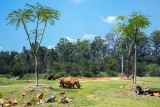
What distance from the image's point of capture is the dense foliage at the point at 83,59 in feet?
156

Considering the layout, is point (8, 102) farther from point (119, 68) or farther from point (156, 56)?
point (156, 56)

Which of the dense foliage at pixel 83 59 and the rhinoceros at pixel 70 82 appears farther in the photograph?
the dense foliage at pixel 83 59

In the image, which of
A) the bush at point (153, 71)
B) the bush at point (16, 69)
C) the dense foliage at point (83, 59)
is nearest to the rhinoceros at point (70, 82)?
the dense foliage at point (83, 59)

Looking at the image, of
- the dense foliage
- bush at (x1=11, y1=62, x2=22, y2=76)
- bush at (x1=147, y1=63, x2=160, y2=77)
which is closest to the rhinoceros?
the dense foliage

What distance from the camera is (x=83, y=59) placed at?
160 ft

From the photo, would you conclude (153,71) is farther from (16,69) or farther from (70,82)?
(16,69)

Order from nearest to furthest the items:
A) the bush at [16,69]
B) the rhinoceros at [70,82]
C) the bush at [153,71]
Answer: the rhinoceros at [70,82], the bush at [16,69], the bush at [153,71]

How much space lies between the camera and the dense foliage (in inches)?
1871

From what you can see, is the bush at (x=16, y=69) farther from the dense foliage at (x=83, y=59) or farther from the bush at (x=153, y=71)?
the bush at (x=153, y=71)

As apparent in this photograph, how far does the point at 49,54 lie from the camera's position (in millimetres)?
57406

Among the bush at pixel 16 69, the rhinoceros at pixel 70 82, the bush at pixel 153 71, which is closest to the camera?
the rhinoceros at pixel 70 82

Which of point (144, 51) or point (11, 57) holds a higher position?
point (144, 51)

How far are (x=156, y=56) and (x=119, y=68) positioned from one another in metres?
18.9

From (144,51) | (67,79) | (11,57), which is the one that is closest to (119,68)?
(144,51)
